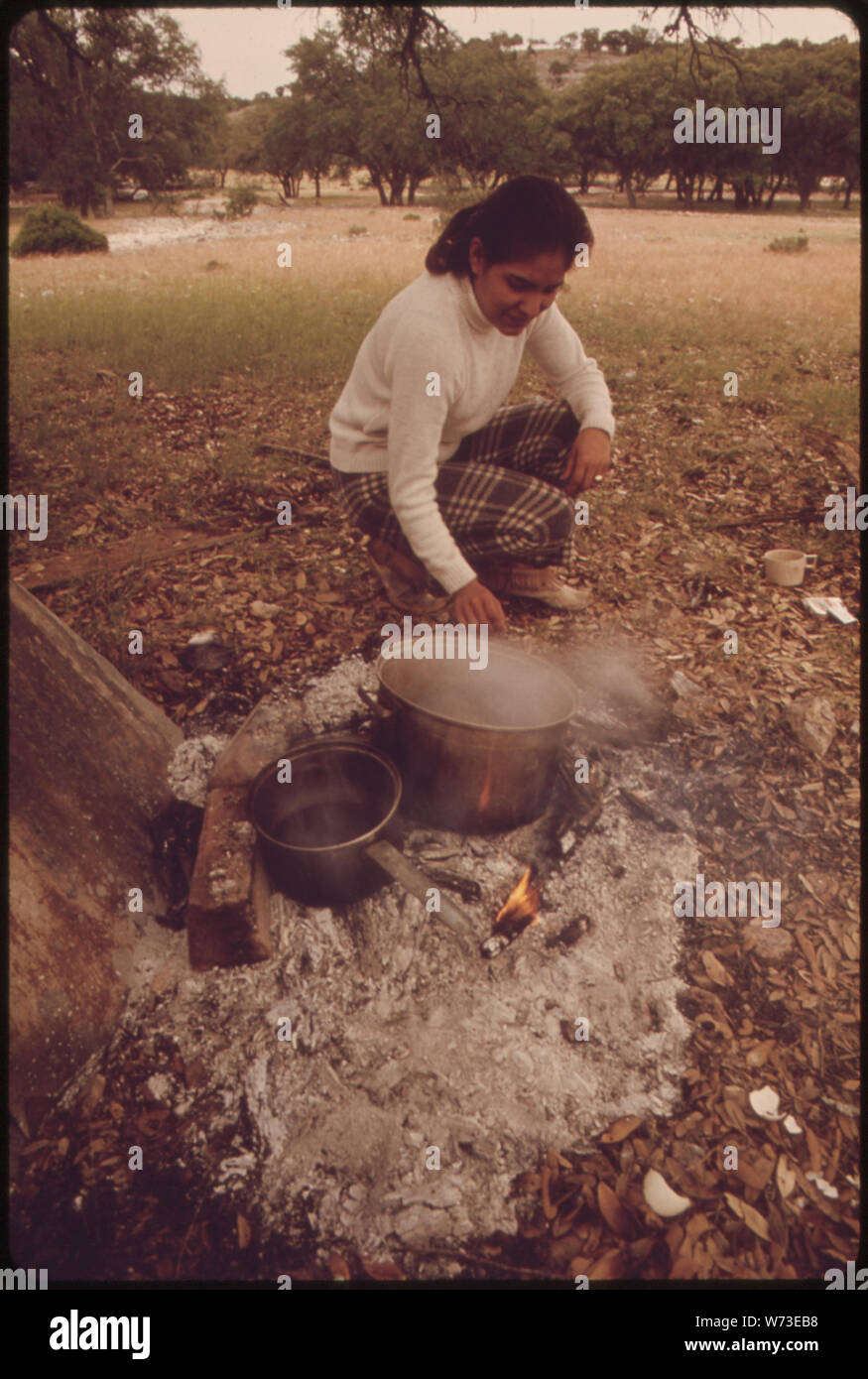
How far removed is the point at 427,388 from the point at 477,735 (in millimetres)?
1317

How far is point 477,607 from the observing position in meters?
2.48

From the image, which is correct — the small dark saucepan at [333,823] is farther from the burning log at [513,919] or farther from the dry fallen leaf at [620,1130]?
the dry fallen leaf at [620,1130]

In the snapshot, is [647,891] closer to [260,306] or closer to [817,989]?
[817,989]

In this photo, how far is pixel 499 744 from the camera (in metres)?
2.22

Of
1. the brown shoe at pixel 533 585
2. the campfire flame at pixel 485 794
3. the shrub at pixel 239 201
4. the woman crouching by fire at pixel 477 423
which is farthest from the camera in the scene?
the shrub at pixel 239 201

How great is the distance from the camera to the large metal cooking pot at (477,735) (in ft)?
7.35

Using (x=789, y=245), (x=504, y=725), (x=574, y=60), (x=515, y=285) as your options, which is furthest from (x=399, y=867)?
(x=574, y=60)

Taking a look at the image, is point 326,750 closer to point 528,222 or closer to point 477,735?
point 477,735

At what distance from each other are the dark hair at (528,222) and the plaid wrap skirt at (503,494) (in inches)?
37.2

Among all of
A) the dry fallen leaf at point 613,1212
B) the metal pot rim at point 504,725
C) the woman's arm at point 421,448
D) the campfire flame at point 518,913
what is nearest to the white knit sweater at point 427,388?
the woman's arm at point 421,448

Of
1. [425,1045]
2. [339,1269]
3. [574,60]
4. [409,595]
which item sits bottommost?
[339,1269]

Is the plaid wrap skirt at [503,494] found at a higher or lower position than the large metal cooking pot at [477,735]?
higher

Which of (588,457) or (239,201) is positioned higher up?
(239,201)
